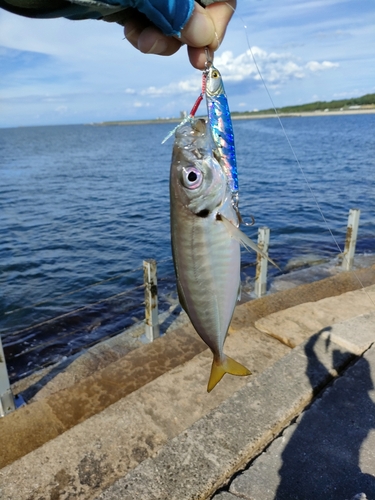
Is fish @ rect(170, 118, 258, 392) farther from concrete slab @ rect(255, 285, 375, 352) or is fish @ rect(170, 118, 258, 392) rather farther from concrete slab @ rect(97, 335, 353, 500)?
concrete slab @ rect(255, 285, 375, 352)

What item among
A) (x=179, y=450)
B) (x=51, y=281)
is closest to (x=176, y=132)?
(x=179, y=450)

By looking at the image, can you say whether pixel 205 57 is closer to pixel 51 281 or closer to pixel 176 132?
pixel 176 132

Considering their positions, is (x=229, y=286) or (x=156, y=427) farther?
(x=156, y=427)

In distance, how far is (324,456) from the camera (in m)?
3.20

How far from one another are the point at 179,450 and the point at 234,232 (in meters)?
2.16

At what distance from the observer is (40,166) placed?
40156 millimetres

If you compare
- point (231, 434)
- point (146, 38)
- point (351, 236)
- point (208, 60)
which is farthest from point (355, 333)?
point (351, 236)

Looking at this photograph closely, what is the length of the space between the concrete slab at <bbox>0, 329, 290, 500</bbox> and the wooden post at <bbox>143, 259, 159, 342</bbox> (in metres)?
1.58

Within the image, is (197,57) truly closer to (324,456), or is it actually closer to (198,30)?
(198,30)

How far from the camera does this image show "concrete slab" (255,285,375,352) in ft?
17.4

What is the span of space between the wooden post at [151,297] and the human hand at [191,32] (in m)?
4.02

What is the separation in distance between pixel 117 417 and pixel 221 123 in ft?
9.72

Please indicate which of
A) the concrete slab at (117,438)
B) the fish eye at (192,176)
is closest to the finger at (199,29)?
the fish eye at (192,176)

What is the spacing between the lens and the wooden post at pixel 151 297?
19.3 ft
